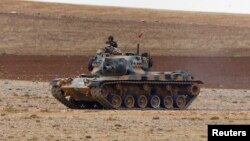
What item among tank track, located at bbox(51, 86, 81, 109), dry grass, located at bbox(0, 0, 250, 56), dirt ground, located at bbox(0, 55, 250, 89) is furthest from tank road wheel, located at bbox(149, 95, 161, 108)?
dry grass, located at bbox(0, 0, 250, 56)

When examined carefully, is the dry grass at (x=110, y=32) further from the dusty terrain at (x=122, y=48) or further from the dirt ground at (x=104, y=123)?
the dirt ground at (x=104, y=123)

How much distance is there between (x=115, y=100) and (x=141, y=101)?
1.37m

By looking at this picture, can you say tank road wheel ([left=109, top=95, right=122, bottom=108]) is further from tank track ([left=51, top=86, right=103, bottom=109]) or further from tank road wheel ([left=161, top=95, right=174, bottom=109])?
tank road wheel ([left=161, top=95, right=174, bottom=109])

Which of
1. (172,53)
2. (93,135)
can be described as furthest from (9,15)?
(93,135)

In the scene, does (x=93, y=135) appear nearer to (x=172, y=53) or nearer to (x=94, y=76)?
(x=94, y=76)

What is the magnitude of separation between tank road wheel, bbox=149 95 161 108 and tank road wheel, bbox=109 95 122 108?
1.57 metres

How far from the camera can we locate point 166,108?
132 ft

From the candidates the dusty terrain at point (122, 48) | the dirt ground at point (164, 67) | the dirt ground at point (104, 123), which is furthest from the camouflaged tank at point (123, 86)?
the dirt ground at point (164, 67)

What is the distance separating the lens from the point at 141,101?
131ft

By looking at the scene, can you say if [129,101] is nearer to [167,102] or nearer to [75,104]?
[167,102]

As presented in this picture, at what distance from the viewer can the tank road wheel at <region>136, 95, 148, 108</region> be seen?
130 ft

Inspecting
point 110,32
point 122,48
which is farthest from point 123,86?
point 110,32

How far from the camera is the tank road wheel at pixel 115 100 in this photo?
127 feet

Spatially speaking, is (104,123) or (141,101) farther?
(141,101)
